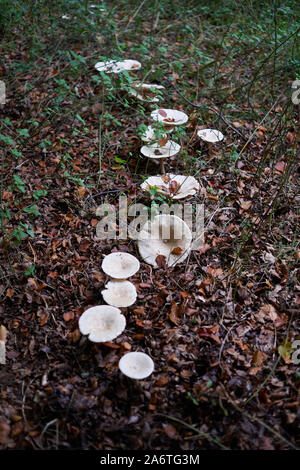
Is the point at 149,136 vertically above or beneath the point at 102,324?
above

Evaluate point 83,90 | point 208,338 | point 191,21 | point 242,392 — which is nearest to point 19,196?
point 83,90

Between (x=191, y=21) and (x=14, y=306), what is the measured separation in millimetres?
6594

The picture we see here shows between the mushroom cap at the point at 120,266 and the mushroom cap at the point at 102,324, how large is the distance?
0.35m

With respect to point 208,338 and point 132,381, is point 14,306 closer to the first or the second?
point 132,381

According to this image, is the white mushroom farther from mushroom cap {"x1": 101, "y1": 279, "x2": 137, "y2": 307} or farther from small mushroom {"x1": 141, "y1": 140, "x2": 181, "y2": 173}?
mushroom cap {"x1": 101, "y1": 279, "x2": 137, "y2": 307}

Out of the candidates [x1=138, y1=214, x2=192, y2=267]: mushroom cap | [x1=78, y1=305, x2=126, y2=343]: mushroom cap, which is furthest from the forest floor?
[x1=78, y1=305, x2=126, y2=343]: mushroom cap

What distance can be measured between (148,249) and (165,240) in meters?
0.20

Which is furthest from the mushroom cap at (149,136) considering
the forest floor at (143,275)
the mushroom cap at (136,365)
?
the mushroom cap at (136,365)

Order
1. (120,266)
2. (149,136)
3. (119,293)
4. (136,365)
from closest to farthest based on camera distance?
1. (136,365)
2. (119,293)
3. (120,266)
4. (149,136)

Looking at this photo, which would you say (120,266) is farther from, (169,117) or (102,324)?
(169,117)

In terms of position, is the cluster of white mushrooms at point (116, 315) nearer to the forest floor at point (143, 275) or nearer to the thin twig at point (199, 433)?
the forest floor at point (143, 275)

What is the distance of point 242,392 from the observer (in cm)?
280

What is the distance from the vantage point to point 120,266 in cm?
334

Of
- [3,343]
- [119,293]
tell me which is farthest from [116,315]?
[3,343]
